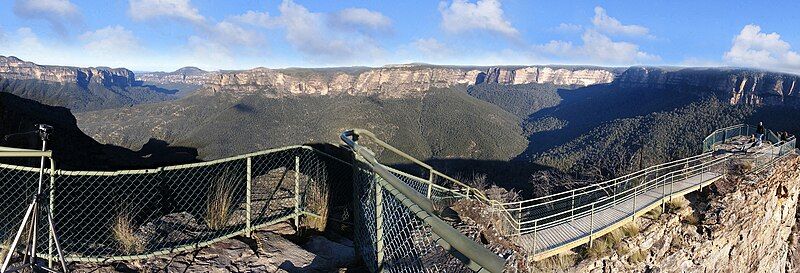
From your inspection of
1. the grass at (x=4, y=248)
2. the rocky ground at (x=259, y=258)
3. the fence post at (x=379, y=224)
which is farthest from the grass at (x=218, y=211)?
the fence post at (x=379, y=224)

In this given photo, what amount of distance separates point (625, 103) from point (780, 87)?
41548 mm

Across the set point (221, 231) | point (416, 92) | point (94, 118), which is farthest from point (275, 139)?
point (221, 231)

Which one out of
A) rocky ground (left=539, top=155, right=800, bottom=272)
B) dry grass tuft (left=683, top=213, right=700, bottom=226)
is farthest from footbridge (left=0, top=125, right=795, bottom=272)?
dry grass tuft (left=683, top=213, right=700, bottom=226)

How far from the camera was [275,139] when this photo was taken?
9244cm

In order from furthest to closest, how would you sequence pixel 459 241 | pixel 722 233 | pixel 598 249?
pixel 722 233 < pixel 598 249 < pixel 459 241

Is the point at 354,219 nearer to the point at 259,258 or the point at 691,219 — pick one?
the point at 259,258

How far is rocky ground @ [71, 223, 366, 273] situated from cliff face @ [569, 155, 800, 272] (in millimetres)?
6179

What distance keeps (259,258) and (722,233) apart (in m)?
13.2

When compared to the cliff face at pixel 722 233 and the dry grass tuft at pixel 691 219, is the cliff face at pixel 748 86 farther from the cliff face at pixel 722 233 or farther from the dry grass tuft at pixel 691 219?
the dry grass tuft at pixel 691 219

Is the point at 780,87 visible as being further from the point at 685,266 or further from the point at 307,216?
the point at 307,216

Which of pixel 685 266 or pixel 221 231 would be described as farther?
pixel 685 266

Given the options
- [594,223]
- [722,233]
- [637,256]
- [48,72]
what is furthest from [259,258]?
[48,72]

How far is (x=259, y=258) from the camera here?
5801mm

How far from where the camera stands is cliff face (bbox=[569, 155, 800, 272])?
433 inches
